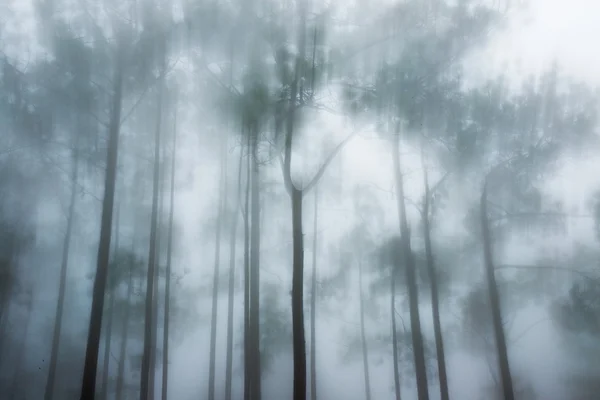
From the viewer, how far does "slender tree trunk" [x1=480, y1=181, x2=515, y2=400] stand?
1117 centimetres

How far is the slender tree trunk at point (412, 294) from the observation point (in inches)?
424

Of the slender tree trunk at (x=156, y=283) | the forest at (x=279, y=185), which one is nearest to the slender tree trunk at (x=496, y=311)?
the forest at (x=279, y=185)

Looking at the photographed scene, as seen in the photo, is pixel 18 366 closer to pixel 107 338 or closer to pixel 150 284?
pixel 107 338

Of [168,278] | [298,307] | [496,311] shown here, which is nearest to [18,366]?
[168,278]

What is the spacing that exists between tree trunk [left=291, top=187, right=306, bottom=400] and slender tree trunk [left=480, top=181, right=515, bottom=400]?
644cm

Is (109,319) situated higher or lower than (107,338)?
higher

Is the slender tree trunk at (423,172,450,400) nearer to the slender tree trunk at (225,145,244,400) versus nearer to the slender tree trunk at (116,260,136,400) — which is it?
the slender tree trunk at (225,145,244,400)

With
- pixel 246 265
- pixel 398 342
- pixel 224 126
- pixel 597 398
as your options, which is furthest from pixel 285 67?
pixel 597 398

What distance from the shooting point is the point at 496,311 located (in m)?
11.9

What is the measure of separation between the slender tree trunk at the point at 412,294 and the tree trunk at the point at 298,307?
150 inches

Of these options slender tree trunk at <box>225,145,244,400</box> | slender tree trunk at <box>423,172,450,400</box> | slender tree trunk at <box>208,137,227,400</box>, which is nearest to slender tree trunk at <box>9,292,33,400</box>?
slender tree trunk at <box>208,137,227,400</box>

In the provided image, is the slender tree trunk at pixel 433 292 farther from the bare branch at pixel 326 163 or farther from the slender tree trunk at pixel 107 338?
the slender tree trunk at pixel 107 338

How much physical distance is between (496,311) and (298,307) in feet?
21.7

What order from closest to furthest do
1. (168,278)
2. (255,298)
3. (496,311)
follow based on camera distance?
(255,298), (496,311), (168,278)
